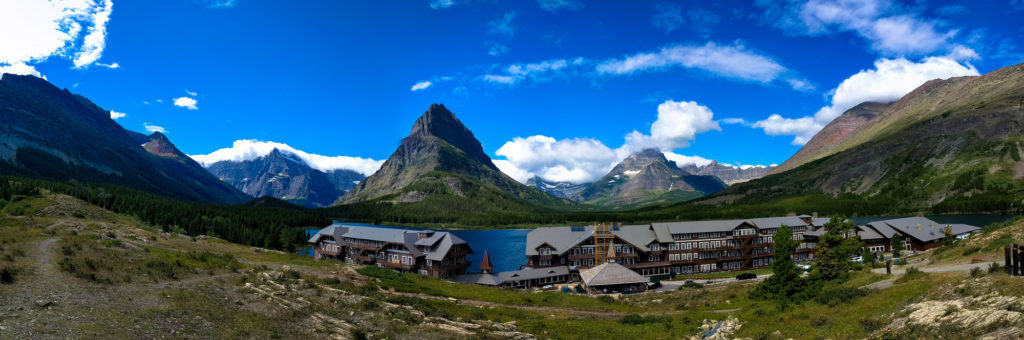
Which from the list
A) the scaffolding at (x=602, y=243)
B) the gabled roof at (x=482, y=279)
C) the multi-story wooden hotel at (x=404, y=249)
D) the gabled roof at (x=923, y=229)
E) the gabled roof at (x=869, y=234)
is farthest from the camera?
the gabled roof at (x=869, y=234)

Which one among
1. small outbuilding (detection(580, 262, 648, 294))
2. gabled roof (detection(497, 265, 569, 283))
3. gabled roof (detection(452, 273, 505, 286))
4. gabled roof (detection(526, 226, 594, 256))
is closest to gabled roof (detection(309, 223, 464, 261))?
gabled roof (detection(452, 273, 505, 286))

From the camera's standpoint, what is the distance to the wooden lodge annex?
88.3m

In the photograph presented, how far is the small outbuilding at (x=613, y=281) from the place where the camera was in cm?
7388

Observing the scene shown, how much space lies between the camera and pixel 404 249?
91.7 meters

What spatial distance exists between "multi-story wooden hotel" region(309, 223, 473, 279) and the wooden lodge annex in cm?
19

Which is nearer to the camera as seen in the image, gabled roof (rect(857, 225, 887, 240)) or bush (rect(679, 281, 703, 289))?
bush (rect(679, 281, 703, 289))

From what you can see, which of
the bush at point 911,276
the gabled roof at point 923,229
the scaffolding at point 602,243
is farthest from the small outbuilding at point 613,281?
the gabled roof at point 923,229

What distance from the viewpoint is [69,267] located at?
33.8 m

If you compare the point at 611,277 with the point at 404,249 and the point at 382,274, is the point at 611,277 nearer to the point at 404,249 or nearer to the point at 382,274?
the point at 382,274

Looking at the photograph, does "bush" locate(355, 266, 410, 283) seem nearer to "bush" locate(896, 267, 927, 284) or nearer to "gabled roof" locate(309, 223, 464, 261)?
"gabled roof" locate(309, 223, 464, 261)

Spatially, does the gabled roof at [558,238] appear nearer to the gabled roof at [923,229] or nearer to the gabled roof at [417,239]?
the gabled roof at [417,239]

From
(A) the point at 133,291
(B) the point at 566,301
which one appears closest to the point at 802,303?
(B) the point at 566,301

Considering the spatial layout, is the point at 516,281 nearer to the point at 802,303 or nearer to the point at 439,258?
the point at 439,258

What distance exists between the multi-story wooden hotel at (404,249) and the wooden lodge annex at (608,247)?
0.19 m
